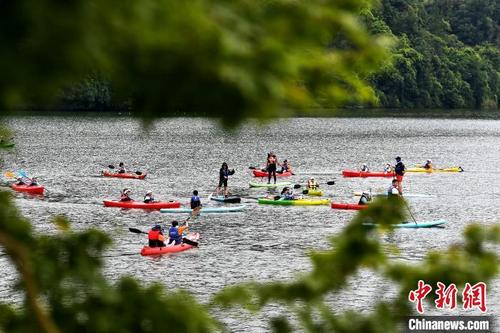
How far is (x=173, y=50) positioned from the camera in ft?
8.18

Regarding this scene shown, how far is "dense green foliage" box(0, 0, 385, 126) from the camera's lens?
2.33m

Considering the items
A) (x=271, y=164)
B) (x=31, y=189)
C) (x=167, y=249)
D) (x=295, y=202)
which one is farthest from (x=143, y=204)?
(x=271, y=164)

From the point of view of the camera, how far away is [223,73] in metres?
2.45

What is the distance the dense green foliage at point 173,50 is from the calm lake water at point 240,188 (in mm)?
160

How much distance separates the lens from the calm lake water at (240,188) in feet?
79.4

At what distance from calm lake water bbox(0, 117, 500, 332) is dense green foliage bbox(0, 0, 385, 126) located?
160mm

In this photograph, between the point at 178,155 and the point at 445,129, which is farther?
the point at 445,129

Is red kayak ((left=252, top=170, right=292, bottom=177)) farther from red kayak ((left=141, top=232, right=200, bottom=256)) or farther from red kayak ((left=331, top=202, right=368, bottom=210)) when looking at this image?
red kayak ((left=141, top=232, right=200, bottom=256))

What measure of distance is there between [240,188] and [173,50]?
4745 centimetres

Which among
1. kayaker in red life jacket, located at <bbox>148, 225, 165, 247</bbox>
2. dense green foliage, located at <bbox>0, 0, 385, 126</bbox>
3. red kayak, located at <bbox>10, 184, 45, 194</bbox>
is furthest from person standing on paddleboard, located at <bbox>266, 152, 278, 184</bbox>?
dense green foliage, located at <bbox>0, 0, 385, 126</bbox>

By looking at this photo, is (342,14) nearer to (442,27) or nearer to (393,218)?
(393,218)

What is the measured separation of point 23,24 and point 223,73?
2.06 feet

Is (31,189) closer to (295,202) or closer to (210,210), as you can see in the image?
(210,210)

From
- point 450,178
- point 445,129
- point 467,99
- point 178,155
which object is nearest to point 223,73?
point 450,178
